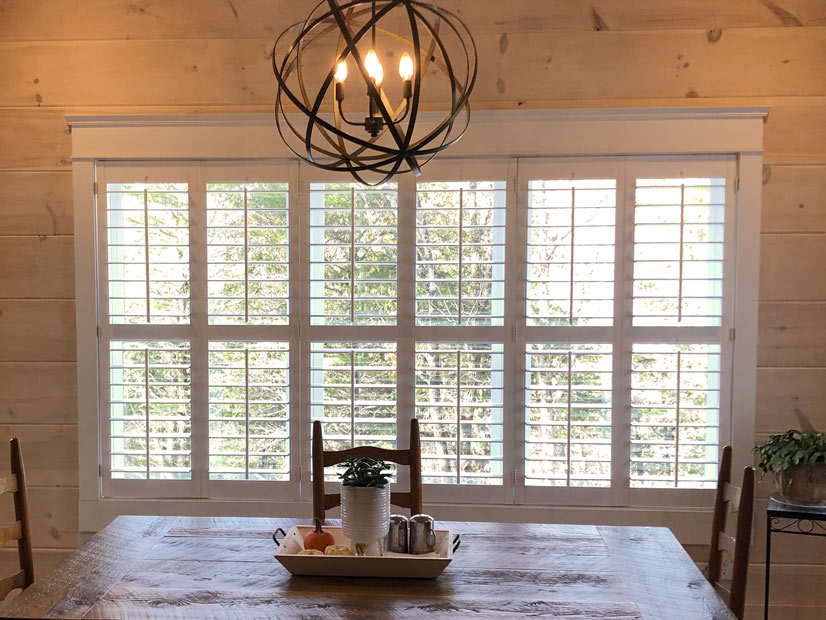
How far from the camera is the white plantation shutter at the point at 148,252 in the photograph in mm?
2711

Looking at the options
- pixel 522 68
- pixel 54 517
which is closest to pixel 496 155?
pixel 522 68

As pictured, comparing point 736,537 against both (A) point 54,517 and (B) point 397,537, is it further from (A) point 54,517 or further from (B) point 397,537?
(A) point 54,517

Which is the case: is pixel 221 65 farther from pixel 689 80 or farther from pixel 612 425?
pixel 612 425

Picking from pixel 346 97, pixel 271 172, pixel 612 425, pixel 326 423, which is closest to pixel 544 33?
pixel 346 97

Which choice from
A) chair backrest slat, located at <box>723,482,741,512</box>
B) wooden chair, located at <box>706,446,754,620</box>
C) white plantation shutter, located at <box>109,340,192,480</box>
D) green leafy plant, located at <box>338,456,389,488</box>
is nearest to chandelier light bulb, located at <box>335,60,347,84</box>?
green leafy plant, located at <box>338,456,389,488</box>

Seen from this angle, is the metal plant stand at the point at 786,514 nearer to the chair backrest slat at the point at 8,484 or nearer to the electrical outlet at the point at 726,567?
the electrical outlet at the point at 726,567

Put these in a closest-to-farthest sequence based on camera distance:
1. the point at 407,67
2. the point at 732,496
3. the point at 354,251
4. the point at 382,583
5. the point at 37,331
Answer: the point at 407,67
the point at 382,583
the point at 732,496
the point at 354,251
the point at 37,331

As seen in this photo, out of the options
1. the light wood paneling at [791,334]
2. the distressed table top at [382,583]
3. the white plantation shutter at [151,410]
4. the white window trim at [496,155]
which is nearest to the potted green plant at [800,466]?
the white window trim at [496,155]

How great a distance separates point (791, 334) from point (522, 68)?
4.79 ft

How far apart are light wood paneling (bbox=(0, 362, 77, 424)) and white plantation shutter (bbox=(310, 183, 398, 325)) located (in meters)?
1.07

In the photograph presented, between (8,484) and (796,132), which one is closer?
(8,484)

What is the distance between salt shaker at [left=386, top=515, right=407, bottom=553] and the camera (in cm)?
178

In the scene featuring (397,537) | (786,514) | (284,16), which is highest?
(284,16)

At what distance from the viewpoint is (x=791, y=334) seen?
260cm
